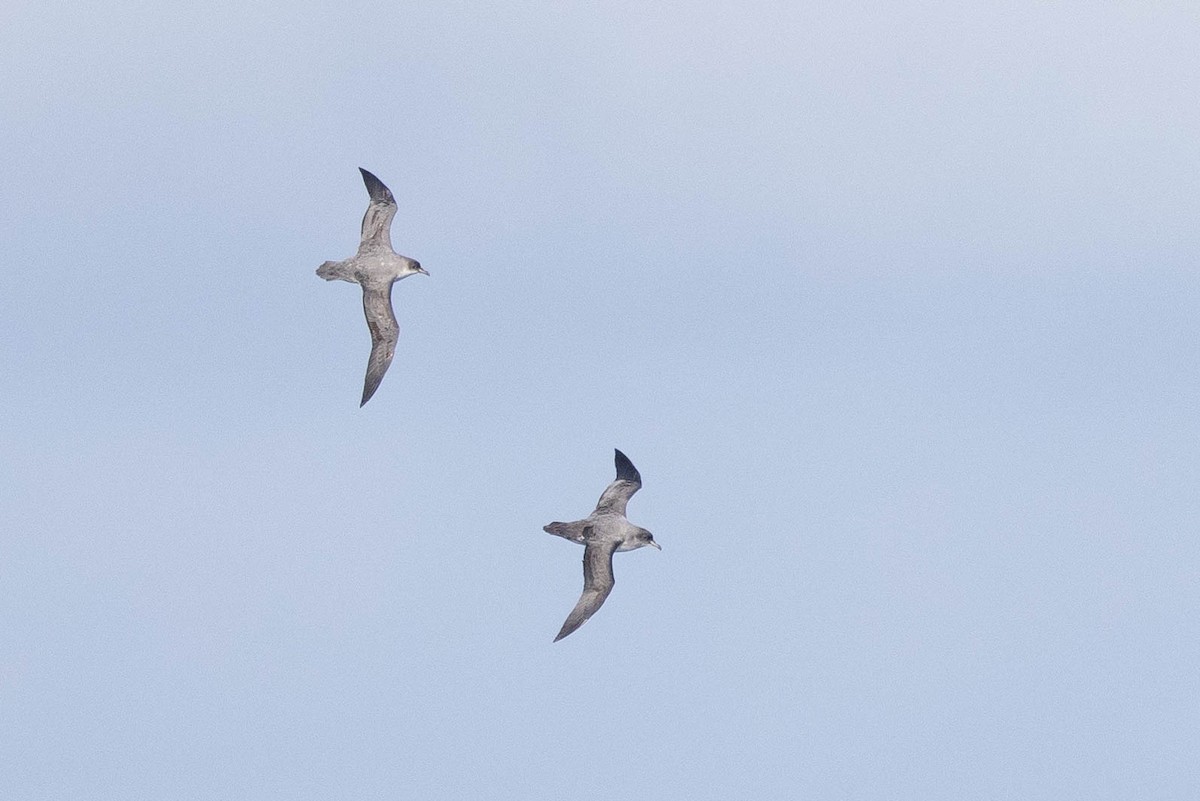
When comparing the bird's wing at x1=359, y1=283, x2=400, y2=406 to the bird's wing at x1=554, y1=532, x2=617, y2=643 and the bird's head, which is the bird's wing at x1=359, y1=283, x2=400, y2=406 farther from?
the bird's head

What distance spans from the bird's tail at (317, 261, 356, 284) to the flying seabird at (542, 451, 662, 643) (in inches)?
386

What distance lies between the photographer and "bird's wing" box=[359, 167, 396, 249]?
217ft

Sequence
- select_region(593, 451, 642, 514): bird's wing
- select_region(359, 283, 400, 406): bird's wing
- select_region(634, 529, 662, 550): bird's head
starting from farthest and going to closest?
1. select_region(593, 451, 642, 514): bird's wing
2. select_region(634, 529, 662, 550): bird's head
3. select_region(359, 283, 400, 406): bird's wing

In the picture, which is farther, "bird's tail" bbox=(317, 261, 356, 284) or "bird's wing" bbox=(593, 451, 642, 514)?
"bird's wing" bbox=(593, 451, 642, 514)

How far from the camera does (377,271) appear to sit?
6588 centimetres

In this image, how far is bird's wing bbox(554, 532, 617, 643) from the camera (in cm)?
6538

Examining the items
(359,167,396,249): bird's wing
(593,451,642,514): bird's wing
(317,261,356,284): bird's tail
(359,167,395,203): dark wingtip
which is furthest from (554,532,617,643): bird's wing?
(359,167,395,203): dark wingtip

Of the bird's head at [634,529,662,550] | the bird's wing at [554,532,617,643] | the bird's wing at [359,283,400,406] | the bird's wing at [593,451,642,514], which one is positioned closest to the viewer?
the bird's wing at [554,532,617,643]

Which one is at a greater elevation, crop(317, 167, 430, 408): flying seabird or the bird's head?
crop(317, 167, 430, 408): flying seabird

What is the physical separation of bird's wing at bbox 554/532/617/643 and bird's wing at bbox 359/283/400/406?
8.27 metres

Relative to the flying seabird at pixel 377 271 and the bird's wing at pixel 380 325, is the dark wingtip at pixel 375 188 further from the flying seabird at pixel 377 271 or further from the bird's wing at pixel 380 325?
the bird's wing at pixel 380 325

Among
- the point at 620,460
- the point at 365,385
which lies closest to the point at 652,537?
the point at 620,460

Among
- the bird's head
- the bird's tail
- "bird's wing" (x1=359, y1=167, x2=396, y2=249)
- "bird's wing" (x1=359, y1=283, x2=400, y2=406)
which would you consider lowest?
the bird's head

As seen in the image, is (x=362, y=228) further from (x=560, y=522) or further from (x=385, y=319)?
(x=560, y=522)
